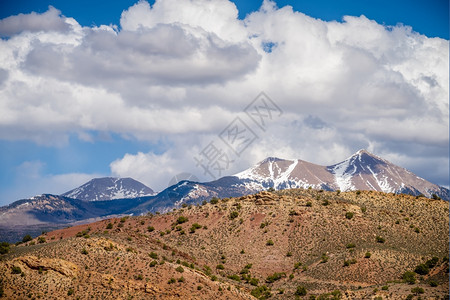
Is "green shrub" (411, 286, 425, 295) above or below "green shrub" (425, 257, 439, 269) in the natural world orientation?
below

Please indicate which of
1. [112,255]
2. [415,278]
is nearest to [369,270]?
[415,278]

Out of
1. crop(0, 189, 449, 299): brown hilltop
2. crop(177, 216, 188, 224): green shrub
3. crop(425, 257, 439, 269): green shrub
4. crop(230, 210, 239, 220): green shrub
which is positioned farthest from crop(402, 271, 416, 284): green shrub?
crop(177, 216, 188, 224): green shrub

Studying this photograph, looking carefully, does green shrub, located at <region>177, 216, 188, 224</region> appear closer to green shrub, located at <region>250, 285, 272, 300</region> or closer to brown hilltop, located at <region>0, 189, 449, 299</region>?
brown hilltop, located at <region>0, 189, 449, 299</region>

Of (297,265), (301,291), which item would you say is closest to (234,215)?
(297,265)

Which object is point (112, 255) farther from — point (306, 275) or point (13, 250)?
point (306, 275)

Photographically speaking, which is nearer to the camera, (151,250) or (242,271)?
(151,250)

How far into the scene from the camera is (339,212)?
117875 mm

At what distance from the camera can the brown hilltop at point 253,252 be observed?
2817 inches

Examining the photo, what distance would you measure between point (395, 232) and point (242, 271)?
106ft

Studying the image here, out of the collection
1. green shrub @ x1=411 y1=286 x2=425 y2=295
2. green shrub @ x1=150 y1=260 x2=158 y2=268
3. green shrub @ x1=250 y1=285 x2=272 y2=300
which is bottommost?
green shrub @ x1=250 y1=285 x2=272 y2=300

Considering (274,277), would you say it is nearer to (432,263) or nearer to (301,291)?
(301,291)

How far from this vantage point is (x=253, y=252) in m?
107

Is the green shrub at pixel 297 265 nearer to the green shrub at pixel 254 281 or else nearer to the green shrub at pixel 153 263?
the green shrub at pixel 254 281

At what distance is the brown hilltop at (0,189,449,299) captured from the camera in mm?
71562
